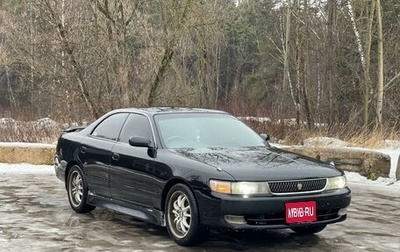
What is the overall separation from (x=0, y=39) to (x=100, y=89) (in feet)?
123

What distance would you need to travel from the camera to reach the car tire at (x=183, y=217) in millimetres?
6090

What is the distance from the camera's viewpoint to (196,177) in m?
6.10

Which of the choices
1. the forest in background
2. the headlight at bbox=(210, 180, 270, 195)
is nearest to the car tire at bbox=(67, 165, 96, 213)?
the headlight at bbox=(210, 180, 270, 195)

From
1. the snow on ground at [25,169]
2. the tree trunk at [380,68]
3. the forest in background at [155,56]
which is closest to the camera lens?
the snow on ground at [25,169]

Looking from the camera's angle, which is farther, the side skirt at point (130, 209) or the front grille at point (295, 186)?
the side skirt at point (130, 209)

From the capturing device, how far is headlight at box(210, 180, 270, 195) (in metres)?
5.86

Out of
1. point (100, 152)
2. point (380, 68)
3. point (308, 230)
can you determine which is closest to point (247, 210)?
point (308, 230)

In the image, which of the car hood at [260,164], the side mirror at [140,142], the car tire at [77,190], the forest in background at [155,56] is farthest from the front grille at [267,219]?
the forest in background at [155,56]

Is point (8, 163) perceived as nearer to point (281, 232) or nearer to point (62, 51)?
point (62, 51)

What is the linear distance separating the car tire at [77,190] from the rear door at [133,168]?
32.9 inches

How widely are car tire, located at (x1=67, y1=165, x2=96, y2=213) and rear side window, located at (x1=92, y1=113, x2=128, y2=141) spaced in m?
0.57

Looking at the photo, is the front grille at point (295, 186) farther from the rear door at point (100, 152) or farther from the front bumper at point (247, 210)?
the rear door at point (100, 152)

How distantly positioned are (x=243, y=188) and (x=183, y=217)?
0.80 metres

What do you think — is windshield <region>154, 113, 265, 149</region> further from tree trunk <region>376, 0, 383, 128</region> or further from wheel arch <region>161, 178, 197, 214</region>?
tree trunk <region>376, 0, 383, 128</region>
